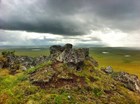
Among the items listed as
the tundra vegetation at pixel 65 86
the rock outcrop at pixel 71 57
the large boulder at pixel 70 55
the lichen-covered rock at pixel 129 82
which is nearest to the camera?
the tundra vegetation at pixel 65 86

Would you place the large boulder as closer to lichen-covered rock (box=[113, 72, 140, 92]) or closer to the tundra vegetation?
the tundra vegetation

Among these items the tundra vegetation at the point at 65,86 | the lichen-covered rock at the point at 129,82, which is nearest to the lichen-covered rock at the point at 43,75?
the tundra vegetation at the point at 65,86

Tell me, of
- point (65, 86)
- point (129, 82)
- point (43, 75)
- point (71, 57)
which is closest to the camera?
point (65, 86)

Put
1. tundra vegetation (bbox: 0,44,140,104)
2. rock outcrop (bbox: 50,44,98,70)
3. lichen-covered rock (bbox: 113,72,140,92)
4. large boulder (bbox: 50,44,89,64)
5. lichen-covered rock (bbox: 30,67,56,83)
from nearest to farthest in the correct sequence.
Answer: tundra vegetation (bbox: 0,44,140,104)
lichen-covered rock (bbox: 30,67,56,83)
rock outcrop (bbox: 50,44,98,70)
large boulder (bbox: 50,44,89,64)
lichen-covered rock (bbox: 113,72,140,92)

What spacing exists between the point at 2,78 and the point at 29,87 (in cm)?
868

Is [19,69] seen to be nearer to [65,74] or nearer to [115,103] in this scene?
[65,74]

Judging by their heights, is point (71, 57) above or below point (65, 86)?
above

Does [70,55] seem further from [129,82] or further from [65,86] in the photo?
[129,82]

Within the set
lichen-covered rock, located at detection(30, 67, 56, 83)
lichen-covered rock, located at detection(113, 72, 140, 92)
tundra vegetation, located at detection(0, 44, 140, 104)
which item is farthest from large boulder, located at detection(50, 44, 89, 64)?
lichen-covered rock, located at detection(113, 72, 140, 92)

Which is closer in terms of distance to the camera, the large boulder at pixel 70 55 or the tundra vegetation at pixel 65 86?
the tundra vegetation at pixel 65 86

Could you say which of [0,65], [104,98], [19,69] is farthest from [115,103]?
[0,65]

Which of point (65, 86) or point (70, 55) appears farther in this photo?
point (70, 55)

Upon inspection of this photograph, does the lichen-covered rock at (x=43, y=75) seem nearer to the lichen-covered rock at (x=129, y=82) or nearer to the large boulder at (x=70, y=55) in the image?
the large boulder at (x=70, y=55)

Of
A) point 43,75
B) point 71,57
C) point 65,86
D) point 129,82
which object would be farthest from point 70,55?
point 129,82
